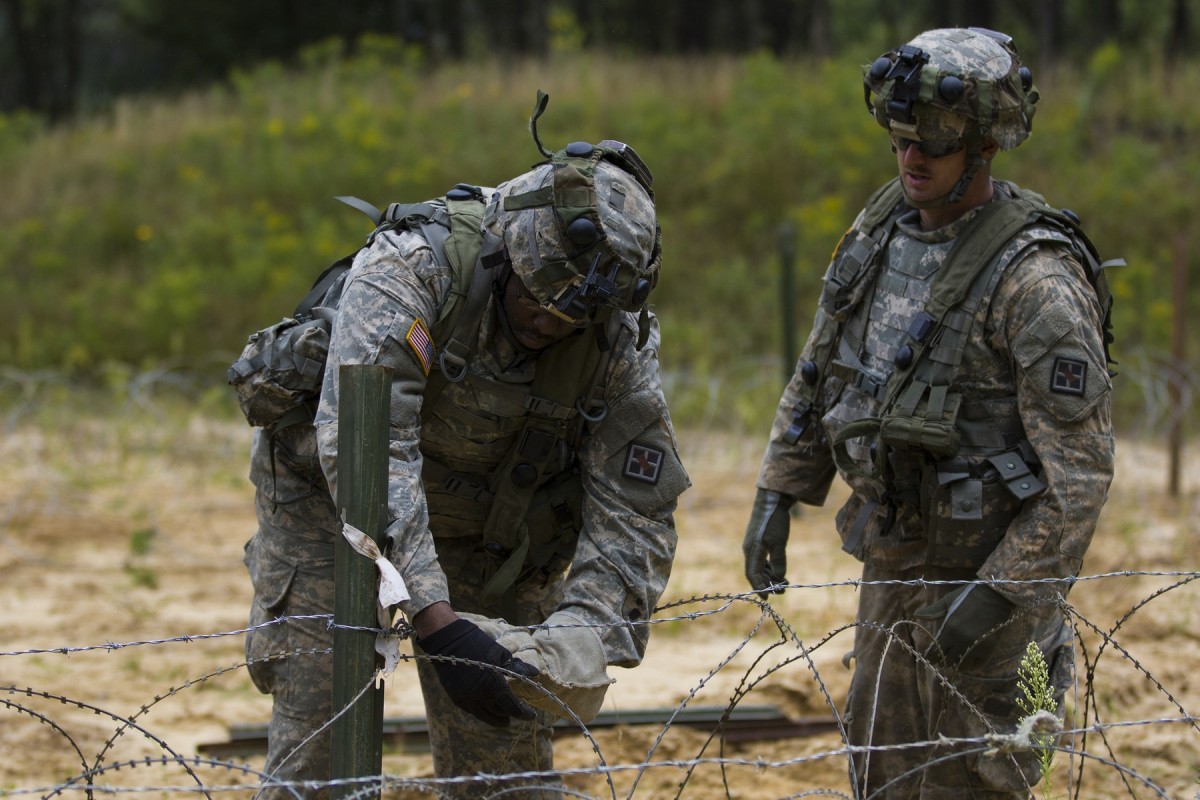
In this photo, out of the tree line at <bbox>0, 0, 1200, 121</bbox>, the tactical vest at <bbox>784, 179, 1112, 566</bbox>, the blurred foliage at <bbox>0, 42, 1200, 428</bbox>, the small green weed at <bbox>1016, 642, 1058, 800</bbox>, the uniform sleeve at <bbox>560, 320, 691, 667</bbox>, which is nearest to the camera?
the small green weed at <bbox>1016, 642, 1058, 800</bbox>

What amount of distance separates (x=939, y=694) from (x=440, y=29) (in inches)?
1101

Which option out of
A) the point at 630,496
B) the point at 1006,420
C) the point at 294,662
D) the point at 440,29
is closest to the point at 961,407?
the point at 1006,420

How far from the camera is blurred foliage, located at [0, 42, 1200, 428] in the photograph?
14.1 m

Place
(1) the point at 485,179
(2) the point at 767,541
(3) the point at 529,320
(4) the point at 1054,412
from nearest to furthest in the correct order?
(3) the point at 529,320, (4) the point at 1054,412, (2) the point at 767,541, (1) the point at 485,179

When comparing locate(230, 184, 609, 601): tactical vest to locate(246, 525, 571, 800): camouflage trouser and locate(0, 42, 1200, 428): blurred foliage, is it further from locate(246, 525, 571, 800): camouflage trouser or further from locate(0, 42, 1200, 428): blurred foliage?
locate(0, 42, 1200, 428): blurred foliage

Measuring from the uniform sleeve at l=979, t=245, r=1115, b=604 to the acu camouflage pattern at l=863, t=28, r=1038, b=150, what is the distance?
38cm

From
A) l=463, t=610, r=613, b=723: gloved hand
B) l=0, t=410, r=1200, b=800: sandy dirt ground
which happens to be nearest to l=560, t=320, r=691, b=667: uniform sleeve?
l=463, t=610, r=613, b=723: gloved hand

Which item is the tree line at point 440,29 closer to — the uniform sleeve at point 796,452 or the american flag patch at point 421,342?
the uniform sleeve at point 796,452

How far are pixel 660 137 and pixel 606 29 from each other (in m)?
16.2

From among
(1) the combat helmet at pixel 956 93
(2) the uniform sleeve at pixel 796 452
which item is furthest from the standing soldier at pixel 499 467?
(1) the combat helmet at pixel 956 93

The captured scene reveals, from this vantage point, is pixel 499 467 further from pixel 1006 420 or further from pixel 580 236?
pixel 1006 420

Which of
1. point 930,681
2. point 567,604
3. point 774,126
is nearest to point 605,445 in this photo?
point 567,604

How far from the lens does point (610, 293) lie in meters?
3.14

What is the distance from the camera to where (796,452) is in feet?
13.5
